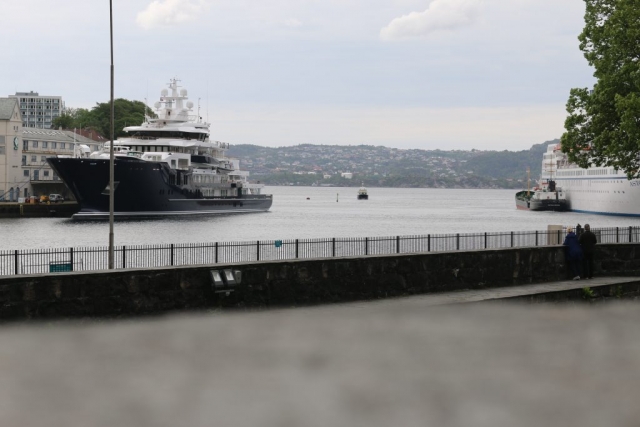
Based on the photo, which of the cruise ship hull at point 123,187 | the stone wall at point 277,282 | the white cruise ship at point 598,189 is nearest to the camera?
A: the stone wall at point 277,282

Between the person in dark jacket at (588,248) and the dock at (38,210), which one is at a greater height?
the person in dark jacket at (588,248)

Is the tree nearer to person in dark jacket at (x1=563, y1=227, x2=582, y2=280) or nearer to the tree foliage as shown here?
person in dark jacket at (x1=563, y1=227, x2=582, y2=280)

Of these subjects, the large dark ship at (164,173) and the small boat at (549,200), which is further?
the small boat at (549,200)

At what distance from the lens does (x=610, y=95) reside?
35156 millimetres

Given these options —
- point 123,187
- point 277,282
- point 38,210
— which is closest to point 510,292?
point 277,282

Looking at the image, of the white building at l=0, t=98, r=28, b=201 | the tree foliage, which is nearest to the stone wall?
the white building at l=0, t=98, r=28, b=201

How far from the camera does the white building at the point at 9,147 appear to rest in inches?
4796

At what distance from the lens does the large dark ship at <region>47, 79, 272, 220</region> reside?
9438 cm

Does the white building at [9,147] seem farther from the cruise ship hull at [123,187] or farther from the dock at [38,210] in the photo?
the cruise ship hull at [123,187]

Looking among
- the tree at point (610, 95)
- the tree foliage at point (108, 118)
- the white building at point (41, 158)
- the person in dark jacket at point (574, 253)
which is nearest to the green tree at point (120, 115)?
the tree foliage at point (108, 118)

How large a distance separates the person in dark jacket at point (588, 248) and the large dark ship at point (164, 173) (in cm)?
7220

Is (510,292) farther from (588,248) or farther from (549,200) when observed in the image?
(549,200)

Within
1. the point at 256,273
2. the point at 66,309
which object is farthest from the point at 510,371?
the point at 66,309

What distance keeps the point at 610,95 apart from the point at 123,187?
67.6 metres
